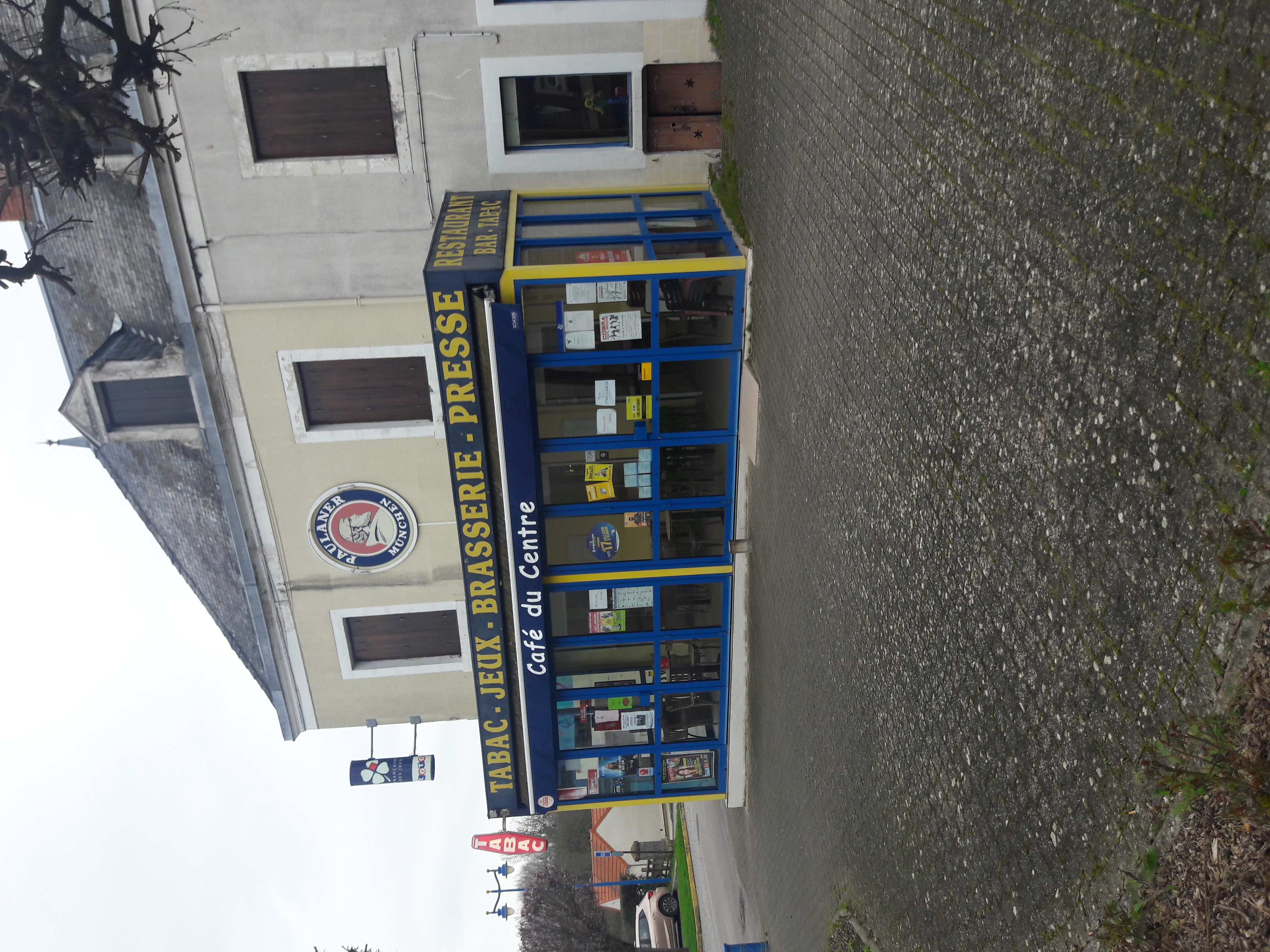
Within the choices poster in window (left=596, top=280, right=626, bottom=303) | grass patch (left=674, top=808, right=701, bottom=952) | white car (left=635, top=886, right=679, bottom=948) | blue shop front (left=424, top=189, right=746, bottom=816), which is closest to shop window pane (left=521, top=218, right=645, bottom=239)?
blue shop front (left=424, top=189, right=746, bottom=816)

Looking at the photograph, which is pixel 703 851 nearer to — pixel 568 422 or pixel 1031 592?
pixel 568 422

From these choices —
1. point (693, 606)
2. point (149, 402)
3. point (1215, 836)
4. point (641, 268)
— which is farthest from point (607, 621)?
point (1215, 836)

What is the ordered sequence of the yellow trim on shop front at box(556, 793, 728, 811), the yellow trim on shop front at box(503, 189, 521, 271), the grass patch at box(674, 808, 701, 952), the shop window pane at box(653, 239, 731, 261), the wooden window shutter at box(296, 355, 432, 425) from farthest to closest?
1. the grass patch at box(674, 808, 701, 952)
2. the yellow trim on shop front at box(556, 793, 728, 811)
3. the wooden window shutter at box(296, 355, 432, 425)
4. the shop window pane at box(653, 239, 731, 261)
5. the yellow trim on shop front at box(503, 189, 521, 271)

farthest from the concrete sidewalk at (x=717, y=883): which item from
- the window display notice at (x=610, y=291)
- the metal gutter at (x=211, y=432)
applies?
the window display notice at (x=610, y=291)

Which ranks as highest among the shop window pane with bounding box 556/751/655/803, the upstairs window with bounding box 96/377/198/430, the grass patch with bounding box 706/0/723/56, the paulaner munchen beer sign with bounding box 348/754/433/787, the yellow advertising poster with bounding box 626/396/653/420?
the grass patch with bounding box 706/0/723/56

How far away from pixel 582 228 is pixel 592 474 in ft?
11.1

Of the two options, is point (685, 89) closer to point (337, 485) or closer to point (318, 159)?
point (318, 159)

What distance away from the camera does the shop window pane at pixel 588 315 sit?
1078 centimetres

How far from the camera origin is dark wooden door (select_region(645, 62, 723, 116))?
12109 mm

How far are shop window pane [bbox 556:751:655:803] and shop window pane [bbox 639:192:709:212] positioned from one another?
8.56 m

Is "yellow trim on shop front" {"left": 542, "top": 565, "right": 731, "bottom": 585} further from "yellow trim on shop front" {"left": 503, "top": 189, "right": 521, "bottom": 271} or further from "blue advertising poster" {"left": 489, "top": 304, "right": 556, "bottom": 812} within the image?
"yellow trim on shop front" {"left": 503, "top": 189, "right": 521, "bottom": 271}

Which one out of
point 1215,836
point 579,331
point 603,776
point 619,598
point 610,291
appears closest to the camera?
point 1215,836

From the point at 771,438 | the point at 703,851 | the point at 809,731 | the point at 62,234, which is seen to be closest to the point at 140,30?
the point at 62,234

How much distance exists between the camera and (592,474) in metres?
11.9
